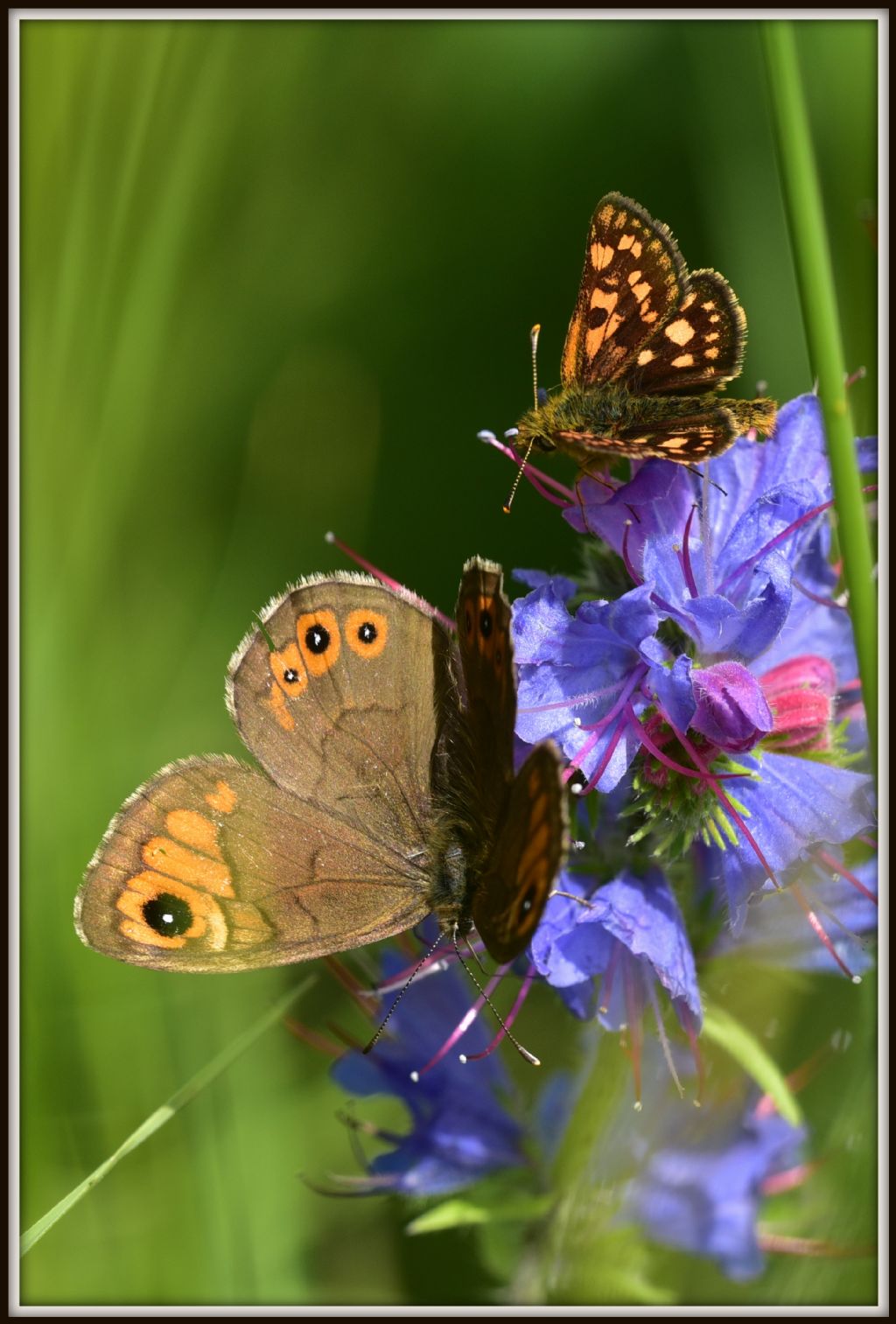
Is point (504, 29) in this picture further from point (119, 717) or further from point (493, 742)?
point (493, 742)

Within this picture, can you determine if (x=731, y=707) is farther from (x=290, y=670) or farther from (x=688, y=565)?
(x=290, y=670)

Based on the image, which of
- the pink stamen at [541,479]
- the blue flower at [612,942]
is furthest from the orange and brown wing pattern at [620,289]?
the blue flower at [612,942]

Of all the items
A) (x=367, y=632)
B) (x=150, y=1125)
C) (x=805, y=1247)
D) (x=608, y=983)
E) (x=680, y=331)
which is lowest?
(x=805, y=1247)

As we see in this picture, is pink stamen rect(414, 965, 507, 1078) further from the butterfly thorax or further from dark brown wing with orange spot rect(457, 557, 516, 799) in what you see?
the butterfly thorax

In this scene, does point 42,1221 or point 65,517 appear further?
point 65,517

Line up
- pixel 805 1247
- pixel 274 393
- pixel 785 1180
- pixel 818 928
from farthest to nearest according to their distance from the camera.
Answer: pixel 274 393, pixel 785 1180, pixel 805 1247, pixel 818 928

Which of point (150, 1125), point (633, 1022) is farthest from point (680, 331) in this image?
point (150, 1125)

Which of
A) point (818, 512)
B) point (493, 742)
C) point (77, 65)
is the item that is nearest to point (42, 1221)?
point (493, 742)
